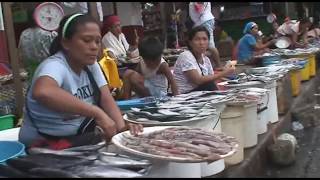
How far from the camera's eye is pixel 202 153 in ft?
9.46

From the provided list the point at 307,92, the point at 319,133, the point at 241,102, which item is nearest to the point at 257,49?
the point at 307,92

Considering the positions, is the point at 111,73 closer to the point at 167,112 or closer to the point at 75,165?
the point at 167,112

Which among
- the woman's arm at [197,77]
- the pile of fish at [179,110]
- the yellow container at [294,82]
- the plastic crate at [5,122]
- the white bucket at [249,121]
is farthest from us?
the yellow container at [294,82]

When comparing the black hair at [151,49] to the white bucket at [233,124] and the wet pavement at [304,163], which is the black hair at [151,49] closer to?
the white bucket at [233,124]

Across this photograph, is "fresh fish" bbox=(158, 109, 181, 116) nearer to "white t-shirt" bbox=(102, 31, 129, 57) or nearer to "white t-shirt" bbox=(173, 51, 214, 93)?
"white t-shirt" bbox=(173, 51, 214, 93)

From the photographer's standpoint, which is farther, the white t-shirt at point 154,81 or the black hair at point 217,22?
the black hair at point 217,22

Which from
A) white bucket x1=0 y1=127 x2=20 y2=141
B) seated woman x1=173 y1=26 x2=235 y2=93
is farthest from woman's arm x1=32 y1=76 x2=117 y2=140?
seated woman x1=173 y1=26 x2=235 y2=93

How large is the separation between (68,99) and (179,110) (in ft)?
4.06

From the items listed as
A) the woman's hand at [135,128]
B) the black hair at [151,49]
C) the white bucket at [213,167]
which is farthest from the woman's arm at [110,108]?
the black hair at [151,49]

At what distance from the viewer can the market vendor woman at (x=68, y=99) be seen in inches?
121

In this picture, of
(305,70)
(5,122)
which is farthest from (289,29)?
(5,122)

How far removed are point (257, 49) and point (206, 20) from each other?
2.35m

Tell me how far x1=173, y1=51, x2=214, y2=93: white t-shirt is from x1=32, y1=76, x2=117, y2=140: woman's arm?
8.26 ft

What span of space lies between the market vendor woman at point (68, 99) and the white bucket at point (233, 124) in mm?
1480
